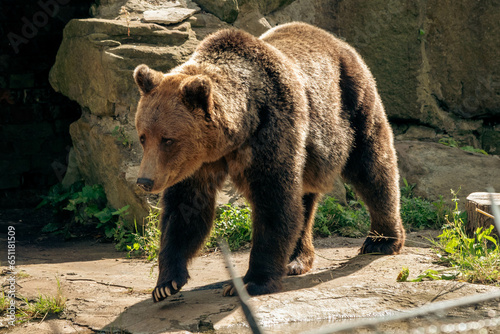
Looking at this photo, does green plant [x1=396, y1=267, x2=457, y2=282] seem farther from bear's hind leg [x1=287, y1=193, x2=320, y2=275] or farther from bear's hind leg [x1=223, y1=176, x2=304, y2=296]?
bear's hind leg [x1=287, y1=193, x2=320, y2=275]

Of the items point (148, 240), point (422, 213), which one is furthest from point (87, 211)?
point (422, 213)

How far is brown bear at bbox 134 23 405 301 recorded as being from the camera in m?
3.74

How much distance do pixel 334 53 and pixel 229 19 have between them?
8.42 ft

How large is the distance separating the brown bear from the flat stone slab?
2.17m

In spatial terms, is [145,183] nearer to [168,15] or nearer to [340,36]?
[168,15]

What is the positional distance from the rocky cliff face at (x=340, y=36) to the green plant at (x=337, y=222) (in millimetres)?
1252

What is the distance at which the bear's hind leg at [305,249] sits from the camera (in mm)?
4997

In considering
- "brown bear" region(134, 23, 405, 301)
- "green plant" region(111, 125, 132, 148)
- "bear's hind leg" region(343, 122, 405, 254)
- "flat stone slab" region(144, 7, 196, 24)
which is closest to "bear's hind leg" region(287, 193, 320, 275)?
"brown bear" region(134, 23, 405, 301)

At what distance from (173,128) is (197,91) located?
0.94 ft

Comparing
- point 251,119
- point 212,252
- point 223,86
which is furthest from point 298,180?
point 212,252

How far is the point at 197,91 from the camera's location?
3652mm

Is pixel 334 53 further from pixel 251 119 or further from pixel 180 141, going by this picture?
pixel 180 141

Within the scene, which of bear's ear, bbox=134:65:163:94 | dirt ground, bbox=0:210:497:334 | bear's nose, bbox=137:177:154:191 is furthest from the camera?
bear's ear, bbox=134:65:163:94

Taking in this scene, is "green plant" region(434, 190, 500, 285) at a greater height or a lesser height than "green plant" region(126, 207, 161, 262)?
greater
